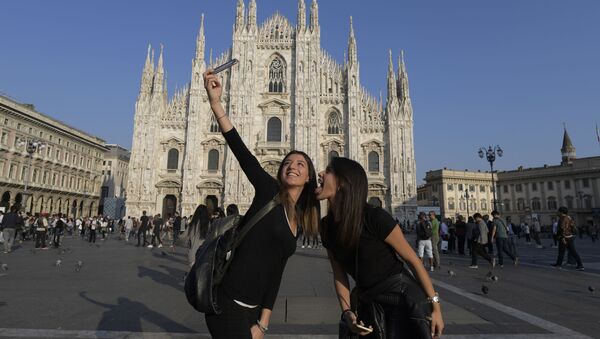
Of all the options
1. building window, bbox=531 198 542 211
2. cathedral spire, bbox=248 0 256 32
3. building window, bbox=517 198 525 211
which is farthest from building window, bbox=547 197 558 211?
cathedral spire, bbox=248 0 256 32

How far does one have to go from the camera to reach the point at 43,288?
615cm

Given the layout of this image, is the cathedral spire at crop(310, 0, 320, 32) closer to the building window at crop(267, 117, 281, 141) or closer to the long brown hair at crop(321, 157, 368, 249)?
the building window at crop(267, 117, 281, 141)

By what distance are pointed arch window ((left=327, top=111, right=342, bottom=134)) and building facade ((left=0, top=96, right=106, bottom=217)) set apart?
24237mm

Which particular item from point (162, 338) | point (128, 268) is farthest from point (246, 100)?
point (162, 338)

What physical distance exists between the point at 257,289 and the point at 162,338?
2.61 m

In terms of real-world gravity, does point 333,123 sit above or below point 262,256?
above

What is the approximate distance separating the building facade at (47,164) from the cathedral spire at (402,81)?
31.3 meters

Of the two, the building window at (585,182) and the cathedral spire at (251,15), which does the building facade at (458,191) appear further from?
the cathedral spire at (251,15)

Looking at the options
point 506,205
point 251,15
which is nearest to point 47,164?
point 251,15

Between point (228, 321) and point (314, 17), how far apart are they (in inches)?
1437

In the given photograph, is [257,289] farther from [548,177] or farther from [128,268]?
[548,177]

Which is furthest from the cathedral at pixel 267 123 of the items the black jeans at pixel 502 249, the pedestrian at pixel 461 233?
the black jeans at pixel 502 249

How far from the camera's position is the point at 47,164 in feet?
133

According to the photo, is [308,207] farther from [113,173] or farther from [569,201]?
[569,201]
